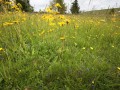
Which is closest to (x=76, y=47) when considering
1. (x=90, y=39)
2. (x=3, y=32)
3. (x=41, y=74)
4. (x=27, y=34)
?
(x=90, y=39)

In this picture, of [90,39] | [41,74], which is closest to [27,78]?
[41,74]

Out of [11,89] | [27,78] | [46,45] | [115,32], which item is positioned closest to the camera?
[11,89]

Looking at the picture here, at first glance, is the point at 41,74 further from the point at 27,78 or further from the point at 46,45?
the point at 46,45

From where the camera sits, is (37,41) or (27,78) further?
(37,41)

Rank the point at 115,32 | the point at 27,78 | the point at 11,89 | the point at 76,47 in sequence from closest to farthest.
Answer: the point at 11,89 → the point at 27,78 → the point at 76,47 → the point at 115,32

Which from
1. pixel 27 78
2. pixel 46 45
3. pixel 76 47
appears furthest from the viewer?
pixel 76 47

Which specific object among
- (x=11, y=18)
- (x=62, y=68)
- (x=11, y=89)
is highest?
(x=11, y=18)

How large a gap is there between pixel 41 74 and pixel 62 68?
0.36 metres

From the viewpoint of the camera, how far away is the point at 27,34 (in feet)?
12.8

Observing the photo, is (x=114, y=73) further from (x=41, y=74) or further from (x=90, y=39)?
(x=90, y=39)

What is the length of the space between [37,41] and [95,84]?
1606mm

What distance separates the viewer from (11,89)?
2527 mm

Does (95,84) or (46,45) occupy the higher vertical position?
(46,45)

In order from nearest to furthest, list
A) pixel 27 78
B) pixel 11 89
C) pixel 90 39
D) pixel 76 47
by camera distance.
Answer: pixel 11 89 < pixel 27 78 < pixel 76 47 < pixel 90 39
